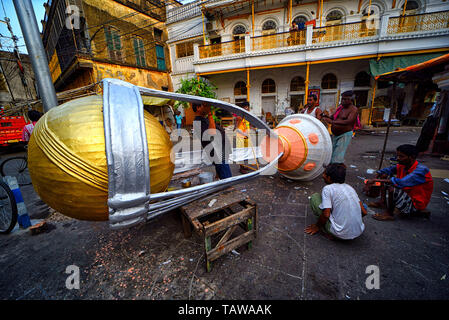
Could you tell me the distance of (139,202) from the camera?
132 centimetres

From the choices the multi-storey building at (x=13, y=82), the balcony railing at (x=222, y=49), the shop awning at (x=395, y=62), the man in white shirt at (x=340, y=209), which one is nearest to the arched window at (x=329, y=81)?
the shop awning at (x=395, y=62)

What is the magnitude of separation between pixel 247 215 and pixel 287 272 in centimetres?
69

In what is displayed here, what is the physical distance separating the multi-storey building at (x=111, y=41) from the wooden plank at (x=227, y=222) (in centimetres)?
1310

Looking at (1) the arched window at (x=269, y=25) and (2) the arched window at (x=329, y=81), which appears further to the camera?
(1) the arched window at (x=269, y=25)

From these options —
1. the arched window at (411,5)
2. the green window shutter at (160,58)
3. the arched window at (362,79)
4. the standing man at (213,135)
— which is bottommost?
the standing man at (213,135)

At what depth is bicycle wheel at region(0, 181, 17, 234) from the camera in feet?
8.23

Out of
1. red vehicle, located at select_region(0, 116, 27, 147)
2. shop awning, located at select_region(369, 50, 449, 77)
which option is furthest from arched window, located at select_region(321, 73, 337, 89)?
red vehicle, located at select_region(0, 116, 27, 147)

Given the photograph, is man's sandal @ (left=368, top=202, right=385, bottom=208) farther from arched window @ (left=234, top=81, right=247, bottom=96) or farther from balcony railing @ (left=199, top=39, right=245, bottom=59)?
arched window @ (left=234, top=81, right=247, bottom=96)

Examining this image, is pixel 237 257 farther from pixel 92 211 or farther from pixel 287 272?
pixel 92 211

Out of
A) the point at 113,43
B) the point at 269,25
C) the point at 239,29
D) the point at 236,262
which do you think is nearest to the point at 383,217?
the point at 236,262

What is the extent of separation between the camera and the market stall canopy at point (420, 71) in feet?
14.0

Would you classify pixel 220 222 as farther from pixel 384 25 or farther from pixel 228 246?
pixel 384 25

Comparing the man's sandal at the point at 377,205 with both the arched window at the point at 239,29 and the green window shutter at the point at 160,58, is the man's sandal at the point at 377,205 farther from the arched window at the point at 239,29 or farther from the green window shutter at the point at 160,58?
the green window shutter at the point at 160,58

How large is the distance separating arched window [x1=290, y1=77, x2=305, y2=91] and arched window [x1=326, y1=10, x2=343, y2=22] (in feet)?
13.2
